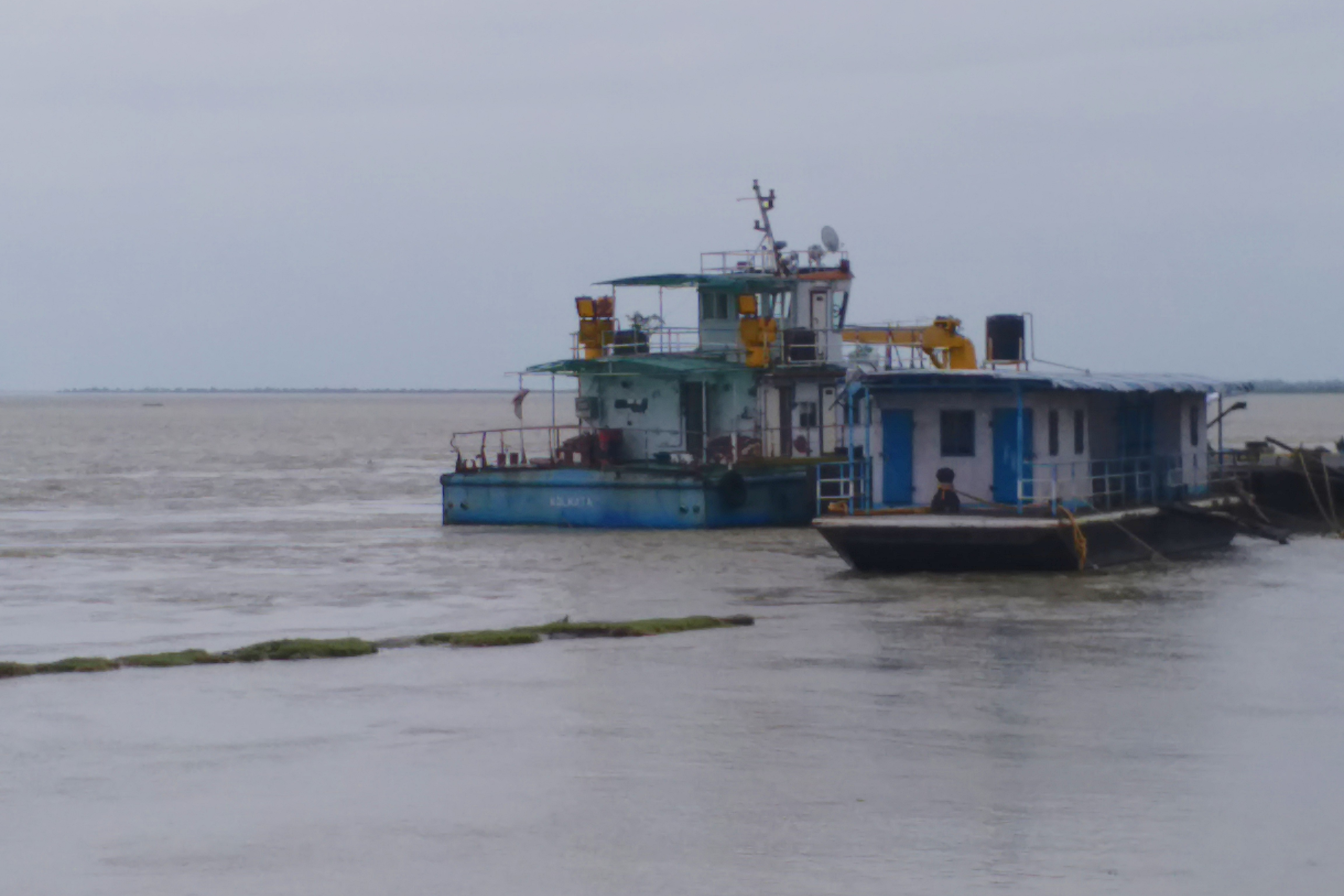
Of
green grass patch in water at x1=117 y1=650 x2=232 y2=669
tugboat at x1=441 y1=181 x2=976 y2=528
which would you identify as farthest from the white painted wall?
green grass patch in water at x1=117 y1=650 x2=232 y2=669

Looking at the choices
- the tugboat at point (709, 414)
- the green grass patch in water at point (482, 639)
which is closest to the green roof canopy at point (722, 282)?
the tugboat at point (709, 414)

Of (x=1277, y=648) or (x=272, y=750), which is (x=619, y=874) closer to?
(x=272, y=750)

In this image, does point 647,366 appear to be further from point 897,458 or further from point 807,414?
point 897,458

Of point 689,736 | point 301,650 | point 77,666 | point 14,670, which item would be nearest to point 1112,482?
point 301,650

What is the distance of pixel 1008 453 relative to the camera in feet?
91.2

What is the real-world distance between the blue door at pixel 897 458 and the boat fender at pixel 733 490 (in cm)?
791

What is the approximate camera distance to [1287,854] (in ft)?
38.5

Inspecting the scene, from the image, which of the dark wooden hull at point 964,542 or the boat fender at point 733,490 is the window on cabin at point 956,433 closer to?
the dark wooden hull at point 964,542

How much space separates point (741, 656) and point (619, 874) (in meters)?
8.78

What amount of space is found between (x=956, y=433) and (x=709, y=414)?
11480mm

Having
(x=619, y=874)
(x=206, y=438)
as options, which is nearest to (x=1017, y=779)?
(x=619, y=874)

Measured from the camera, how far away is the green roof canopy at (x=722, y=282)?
3922 cm

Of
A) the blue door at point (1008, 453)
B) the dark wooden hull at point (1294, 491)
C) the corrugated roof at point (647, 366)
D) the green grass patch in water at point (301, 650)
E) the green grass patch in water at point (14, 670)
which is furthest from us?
the dark wooden hull at point (1294, 491)

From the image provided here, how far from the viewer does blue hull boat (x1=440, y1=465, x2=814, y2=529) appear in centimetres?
3606
